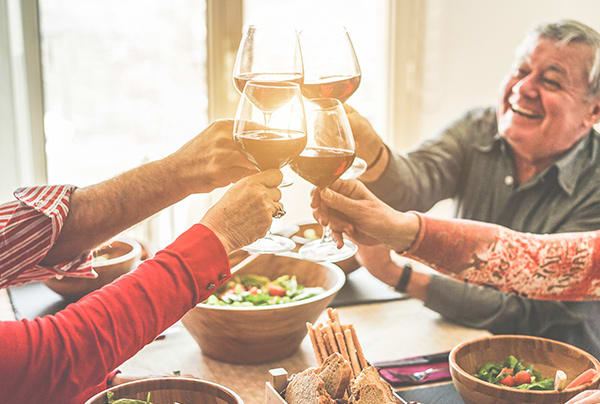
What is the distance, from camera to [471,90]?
3893 mm

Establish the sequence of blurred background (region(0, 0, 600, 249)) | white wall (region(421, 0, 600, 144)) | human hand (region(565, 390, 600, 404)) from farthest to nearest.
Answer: white wall (region(421, 0, 600, 144)), blurred background (region(0, 0, 600, 249)), human hand (region(565, 390, 600, 404))

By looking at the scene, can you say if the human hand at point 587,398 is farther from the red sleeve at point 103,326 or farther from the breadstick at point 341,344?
the red sleeve at point 103,326

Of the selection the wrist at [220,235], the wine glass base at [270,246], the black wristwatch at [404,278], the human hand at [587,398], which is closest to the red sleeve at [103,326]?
the wrist at [220,235]

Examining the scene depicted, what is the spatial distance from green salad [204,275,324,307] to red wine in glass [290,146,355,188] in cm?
42

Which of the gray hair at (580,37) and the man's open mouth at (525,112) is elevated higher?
the gray hair at (580,37)

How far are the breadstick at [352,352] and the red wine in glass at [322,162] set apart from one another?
297 millimetres

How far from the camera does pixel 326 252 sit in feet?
4.59

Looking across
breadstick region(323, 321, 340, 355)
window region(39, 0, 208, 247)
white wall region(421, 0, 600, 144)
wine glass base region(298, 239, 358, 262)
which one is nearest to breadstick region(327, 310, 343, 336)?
breadstick region(323, 321, 340, 355)

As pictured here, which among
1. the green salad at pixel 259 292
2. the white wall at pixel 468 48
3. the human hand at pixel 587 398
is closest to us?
the human hand at pixel 587 398

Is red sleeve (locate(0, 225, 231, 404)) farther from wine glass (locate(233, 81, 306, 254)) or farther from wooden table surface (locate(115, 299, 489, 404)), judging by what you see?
wooden table surface (locate(115, 299, 489, 404))

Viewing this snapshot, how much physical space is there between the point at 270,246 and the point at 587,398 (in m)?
0.64

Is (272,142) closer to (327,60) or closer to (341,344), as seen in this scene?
(327,60)

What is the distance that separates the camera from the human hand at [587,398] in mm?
1060

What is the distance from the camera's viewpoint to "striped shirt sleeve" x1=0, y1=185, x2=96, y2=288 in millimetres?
1215
